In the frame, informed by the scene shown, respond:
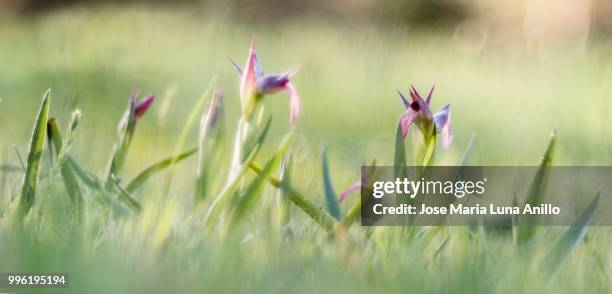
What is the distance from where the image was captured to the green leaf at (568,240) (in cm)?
88

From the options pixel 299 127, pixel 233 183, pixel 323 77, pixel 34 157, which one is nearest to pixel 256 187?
pixel 233 183

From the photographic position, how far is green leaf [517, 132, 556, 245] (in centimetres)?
92

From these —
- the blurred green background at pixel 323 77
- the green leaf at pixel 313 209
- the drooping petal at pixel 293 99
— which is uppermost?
the blurred green background at pixel 323 77

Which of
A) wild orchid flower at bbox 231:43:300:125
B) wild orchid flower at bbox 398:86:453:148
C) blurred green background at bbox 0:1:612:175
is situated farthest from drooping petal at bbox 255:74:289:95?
blurred green background at bbox 0:1:612:175

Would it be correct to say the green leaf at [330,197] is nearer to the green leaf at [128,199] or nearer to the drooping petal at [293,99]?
the drooping petal at [293,99]

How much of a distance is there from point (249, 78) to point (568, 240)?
14.8 inches

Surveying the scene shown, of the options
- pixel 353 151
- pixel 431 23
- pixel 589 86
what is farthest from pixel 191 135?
pixel 431 23

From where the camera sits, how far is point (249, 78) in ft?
3.13

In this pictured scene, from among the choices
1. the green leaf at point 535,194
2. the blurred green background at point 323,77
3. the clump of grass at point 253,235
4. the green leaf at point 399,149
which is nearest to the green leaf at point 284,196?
the clump of grass at point 253,235

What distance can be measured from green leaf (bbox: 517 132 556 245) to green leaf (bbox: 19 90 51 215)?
51 cm

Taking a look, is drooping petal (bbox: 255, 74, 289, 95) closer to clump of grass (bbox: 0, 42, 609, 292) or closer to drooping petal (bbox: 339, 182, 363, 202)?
clump of grass (bbox: 0, 42, 609, 292)

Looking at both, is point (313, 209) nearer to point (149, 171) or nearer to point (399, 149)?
point (399, 149)

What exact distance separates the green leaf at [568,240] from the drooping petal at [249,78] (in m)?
0.36

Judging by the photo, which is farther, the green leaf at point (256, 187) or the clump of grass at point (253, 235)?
the green leaf at point (256, 187)
